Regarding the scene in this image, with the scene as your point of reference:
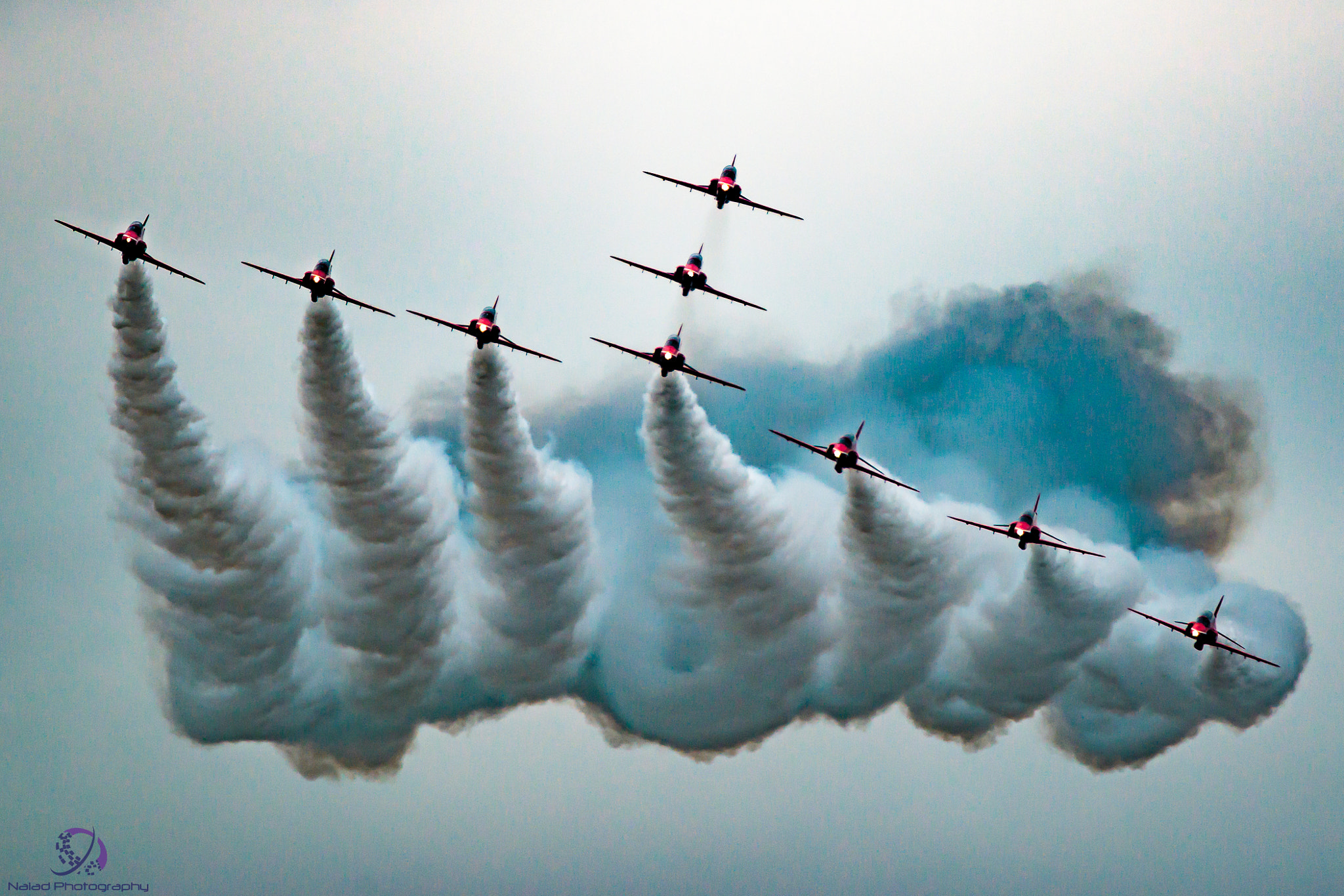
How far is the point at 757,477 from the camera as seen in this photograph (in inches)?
3265

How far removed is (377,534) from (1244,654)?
179 ft

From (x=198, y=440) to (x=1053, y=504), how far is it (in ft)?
192

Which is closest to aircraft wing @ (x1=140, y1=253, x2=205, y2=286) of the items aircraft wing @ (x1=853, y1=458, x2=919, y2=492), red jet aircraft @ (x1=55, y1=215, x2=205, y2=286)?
red jet aircraft @ (x1=55, y1=215, x2=205, y2=286)

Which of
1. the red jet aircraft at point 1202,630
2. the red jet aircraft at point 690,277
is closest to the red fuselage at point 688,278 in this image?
the red jet aircraft at point 690,277

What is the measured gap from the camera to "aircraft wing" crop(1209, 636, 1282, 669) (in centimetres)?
8625

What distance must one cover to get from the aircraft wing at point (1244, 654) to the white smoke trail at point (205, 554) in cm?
5513

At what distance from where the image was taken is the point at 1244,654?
8938 cm

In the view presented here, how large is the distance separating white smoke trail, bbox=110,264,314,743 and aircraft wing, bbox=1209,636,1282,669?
55129 millimetres

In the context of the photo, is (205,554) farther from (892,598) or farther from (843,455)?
(892,598)

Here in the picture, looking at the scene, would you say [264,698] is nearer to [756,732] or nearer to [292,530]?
[292,530]

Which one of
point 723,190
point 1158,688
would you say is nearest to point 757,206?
point 723,190

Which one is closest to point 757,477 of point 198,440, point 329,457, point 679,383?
point 679,383

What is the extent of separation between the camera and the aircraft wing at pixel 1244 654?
283ft

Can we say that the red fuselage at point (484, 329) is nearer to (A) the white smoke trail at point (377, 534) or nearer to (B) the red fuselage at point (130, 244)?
(A) the white smoke trail at point (377, 534)
